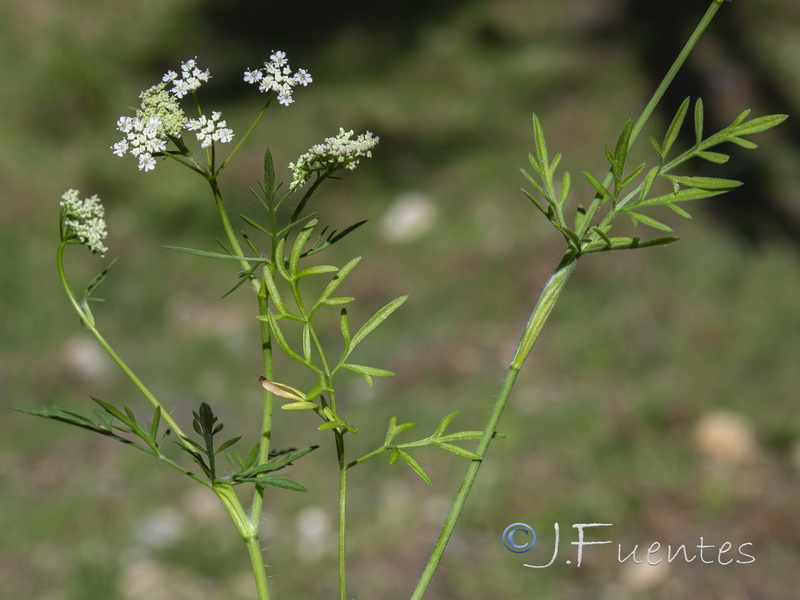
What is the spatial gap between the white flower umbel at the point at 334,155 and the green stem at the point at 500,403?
0.20 m

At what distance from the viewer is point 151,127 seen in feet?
2.61

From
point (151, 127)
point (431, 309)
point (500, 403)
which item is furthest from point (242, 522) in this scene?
point (431, 309)

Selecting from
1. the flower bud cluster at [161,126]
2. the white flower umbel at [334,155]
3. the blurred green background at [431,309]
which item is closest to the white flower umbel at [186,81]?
the flower bud cluster at [161,126]

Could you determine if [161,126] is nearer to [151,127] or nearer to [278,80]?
[151,127]

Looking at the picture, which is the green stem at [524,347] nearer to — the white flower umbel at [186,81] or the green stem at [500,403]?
the green stem at [500,403]

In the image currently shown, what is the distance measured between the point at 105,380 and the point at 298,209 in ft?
17.0

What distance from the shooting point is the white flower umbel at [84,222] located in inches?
35.1

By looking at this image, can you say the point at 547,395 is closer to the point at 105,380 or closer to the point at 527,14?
the point at 105,380

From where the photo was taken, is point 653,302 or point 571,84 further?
point 571,84

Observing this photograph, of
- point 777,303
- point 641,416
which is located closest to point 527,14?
point 777,303

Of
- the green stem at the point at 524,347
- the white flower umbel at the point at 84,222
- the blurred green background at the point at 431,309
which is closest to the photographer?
the green stem at the point at 524,347

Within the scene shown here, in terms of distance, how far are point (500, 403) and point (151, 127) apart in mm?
382

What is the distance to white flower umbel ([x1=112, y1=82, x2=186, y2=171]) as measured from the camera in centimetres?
79

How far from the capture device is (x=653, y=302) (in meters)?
5.18
